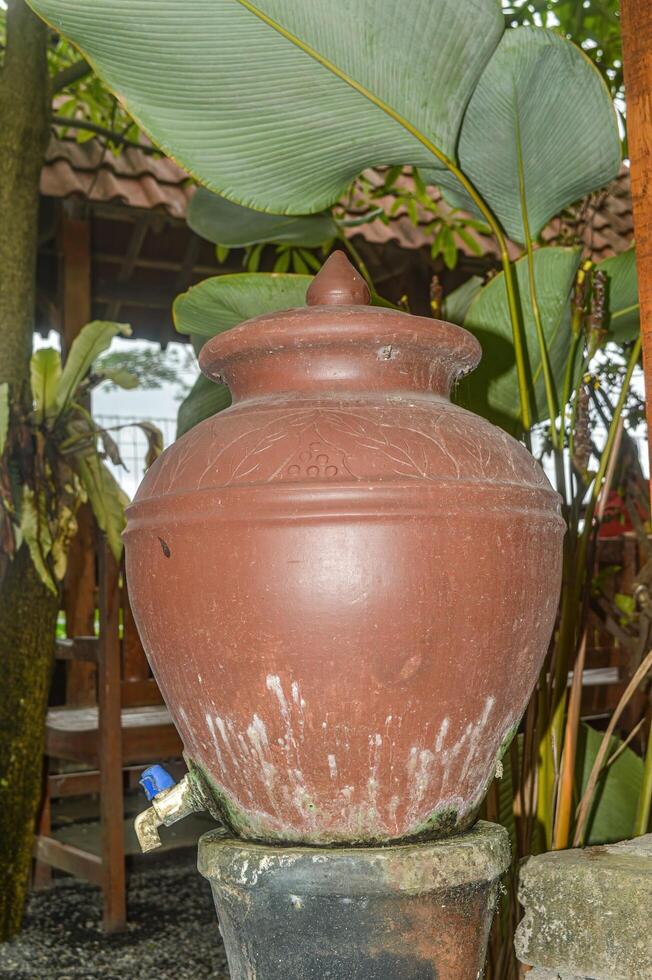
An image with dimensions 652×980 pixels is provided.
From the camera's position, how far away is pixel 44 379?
10.1 ft

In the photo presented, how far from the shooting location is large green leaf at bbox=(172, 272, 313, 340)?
2.23m

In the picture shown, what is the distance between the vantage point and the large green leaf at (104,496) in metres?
3.13

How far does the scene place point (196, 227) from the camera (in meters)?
2.67

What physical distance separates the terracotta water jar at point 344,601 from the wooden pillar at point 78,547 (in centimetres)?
239

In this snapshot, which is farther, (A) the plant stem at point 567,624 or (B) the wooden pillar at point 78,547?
(B) the wooden pillar at point 78,547

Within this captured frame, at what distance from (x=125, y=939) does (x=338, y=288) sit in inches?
96.4

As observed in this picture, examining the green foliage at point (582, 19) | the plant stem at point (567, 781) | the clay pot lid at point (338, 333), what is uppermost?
the green foliage at point (582, 19)

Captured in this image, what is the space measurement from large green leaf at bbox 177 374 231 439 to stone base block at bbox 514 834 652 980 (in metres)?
1.41

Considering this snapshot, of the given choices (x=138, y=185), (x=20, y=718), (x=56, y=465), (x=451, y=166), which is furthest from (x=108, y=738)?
(x=138, y=185)

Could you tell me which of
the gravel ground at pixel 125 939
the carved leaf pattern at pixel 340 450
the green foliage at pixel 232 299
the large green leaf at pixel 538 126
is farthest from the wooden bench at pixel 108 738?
the carved leaf pattern at pixel 340 450

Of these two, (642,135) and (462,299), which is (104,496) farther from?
(642,135)

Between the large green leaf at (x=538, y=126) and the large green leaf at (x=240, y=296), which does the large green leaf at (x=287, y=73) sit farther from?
the large green leaf at (x=240, y=296)

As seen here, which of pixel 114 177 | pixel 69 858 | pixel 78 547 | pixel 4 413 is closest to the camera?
pixel 4 413

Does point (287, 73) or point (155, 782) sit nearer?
point (155, 782)
